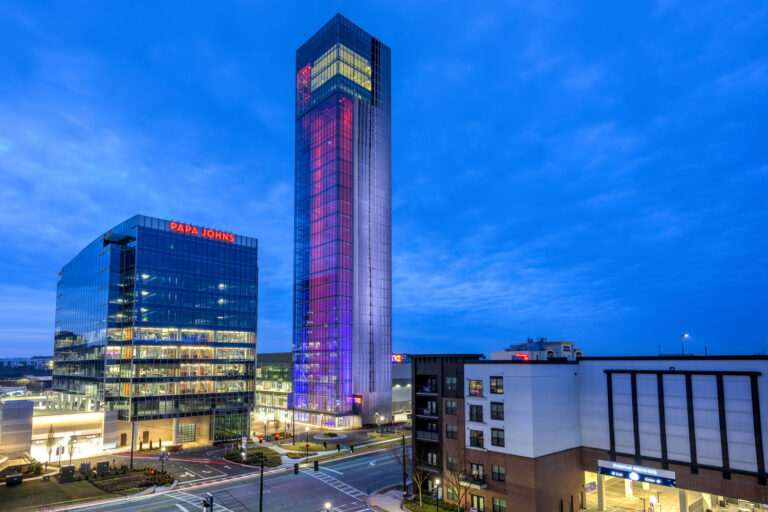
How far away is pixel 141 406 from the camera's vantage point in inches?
3474

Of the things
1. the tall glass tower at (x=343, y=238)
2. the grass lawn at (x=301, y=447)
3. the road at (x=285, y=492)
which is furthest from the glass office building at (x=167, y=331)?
the road at (x=285, y=492)

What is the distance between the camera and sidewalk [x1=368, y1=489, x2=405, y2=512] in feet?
174

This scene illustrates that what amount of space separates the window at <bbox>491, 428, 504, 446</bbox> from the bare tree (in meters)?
4.48

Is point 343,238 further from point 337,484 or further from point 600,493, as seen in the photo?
point 600,493

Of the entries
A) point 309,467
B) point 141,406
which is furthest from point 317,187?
point 309,467

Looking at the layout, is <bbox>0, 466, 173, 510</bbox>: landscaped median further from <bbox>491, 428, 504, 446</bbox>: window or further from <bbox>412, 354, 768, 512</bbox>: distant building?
<bbox>491, 428, 504, 446</bbox>: window

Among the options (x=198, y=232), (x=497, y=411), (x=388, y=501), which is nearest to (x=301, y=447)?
(x=388, y=501)

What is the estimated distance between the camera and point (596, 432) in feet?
177

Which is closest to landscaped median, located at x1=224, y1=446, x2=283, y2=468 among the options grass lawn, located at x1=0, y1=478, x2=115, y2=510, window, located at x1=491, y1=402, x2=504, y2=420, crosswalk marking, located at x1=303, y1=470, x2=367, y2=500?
crosswalk marking, located at x1=303, y1=470, x2=367, y2=500

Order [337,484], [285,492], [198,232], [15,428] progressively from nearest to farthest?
[285,492], [337,484], [15,428], [198,232]

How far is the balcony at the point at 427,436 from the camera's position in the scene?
58188mm

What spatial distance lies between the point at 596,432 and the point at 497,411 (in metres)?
12.3

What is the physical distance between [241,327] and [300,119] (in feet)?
207

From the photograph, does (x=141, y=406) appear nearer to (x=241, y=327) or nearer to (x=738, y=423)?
(x=241, y=327)
